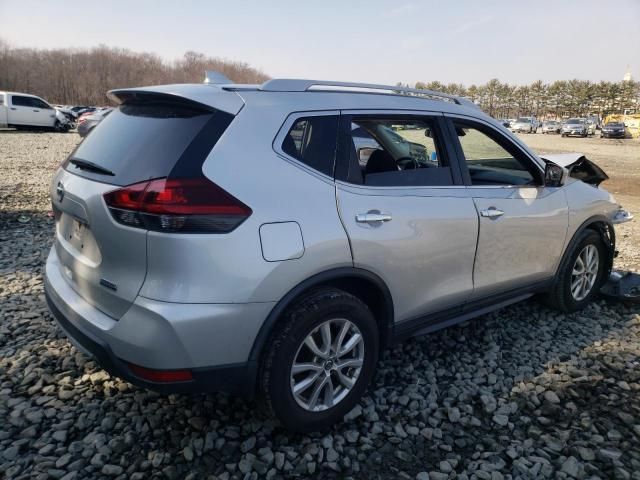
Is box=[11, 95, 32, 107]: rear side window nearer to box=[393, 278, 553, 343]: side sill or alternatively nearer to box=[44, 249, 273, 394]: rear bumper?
box=[44, 249, 273, 394]: rear bumper

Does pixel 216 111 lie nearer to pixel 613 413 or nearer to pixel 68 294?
pixel 68 294

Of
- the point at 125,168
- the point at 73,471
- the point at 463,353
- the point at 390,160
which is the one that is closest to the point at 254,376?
the point at 73,471

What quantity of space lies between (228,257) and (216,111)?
2.28ft

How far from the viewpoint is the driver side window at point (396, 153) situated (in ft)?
8.80

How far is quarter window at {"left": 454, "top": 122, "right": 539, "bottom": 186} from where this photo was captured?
341cm

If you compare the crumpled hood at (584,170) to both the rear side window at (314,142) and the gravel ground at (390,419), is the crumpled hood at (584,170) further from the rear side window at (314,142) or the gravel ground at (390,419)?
the rear side window at (314,142)

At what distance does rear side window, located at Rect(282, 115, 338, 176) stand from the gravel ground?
143 centimetres

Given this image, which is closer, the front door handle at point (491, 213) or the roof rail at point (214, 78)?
the roof rail at point (214, 78)

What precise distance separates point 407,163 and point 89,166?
1849 millimetres

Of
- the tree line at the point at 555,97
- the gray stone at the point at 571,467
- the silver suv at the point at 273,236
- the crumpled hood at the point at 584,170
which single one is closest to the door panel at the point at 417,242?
the silver suv at the point at 273,236

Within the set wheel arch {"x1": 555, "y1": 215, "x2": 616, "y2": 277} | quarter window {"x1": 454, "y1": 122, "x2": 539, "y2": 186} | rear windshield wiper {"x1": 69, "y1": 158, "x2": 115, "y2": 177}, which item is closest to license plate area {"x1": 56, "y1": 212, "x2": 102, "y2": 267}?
rear windshield wiper {"x1": 69, "y1": 158, "x2": 115, "y2": 177}

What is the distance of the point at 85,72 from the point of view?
89938 mm

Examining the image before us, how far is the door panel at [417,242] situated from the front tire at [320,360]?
0.86 ft

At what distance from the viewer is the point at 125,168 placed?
7.29 ft
